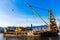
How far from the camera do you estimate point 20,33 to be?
349 feet

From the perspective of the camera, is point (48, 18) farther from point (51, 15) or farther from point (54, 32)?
point (54, 32)

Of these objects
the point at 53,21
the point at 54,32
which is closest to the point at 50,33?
the point at 54,32

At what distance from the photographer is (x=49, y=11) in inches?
4075

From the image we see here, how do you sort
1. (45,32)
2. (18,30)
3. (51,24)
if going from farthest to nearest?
(18,30), (51,24), (45,32)

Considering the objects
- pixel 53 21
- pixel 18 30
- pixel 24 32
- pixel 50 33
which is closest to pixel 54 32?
pixel 50 33

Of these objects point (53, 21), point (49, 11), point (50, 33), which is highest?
point (49, 11)

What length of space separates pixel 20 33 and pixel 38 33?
53.2 feet

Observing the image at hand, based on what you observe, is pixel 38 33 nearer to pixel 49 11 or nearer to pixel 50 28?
pixel 50 28

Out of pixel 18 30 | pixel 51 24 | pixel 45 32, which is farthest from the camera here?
pixel 18 30

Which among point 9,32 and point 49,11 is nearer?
point 49,11

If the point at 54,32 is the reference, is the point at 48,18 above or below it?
above

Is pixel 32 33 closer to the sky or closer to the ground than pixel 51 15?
closer to the ground

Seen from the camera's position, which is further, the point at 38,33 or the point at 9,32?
the point at 9,32

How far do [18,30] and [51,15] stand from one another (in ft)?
85.3
